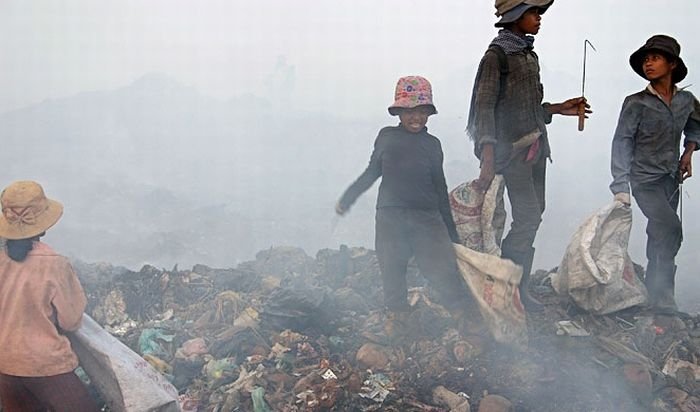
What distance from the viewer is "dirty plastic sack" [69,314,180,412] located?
2.83 m

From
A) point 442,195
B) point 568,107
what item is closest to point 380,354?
point 442,195

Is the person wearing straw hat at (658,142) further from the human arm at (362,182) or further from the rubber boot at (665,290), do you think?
the human arm at (362,182)

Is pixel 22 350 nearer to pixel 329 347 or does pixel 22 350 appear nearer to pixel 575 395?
pixel 329 347

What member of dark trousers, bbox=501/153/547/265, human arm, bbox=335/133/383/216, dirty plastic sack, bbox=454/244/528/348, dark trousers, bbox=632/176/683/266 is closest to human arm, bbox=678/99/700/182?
dark trousers, bbox=632/176/683/266

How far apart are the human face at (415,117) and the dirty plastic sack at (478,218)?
1.95 feet

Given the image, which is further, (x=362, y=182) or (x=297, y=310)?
(x=297, y=310)

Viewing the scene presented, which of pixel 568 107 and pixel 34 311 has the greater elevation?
pixel 568 107

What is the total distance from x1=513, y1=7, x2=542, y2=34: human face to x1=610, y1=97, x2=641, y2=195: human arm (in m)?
1.08

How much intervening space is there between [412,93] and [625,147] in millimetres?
1711

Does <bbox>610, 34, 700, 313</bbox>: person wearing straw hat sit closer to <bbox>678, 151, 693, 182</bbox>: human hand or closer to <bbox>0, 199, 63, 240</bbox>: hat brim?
<bbox>678, 151, 693, 182</bbox>: human hand

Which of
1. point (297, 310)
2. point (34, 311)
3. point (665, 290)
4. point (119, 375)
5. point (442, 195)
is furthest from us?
point (665, 290)

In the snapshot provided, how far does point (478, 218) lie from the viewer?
387 cm

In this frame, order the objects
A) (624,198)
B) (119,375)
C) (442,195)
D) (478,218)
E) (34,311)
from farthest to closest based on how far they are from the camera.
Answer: (624,198) < (478,218) < (442,195) < (119,375) < (34,311)

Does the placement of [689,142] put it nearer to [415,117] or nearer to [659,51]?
[659,51]
